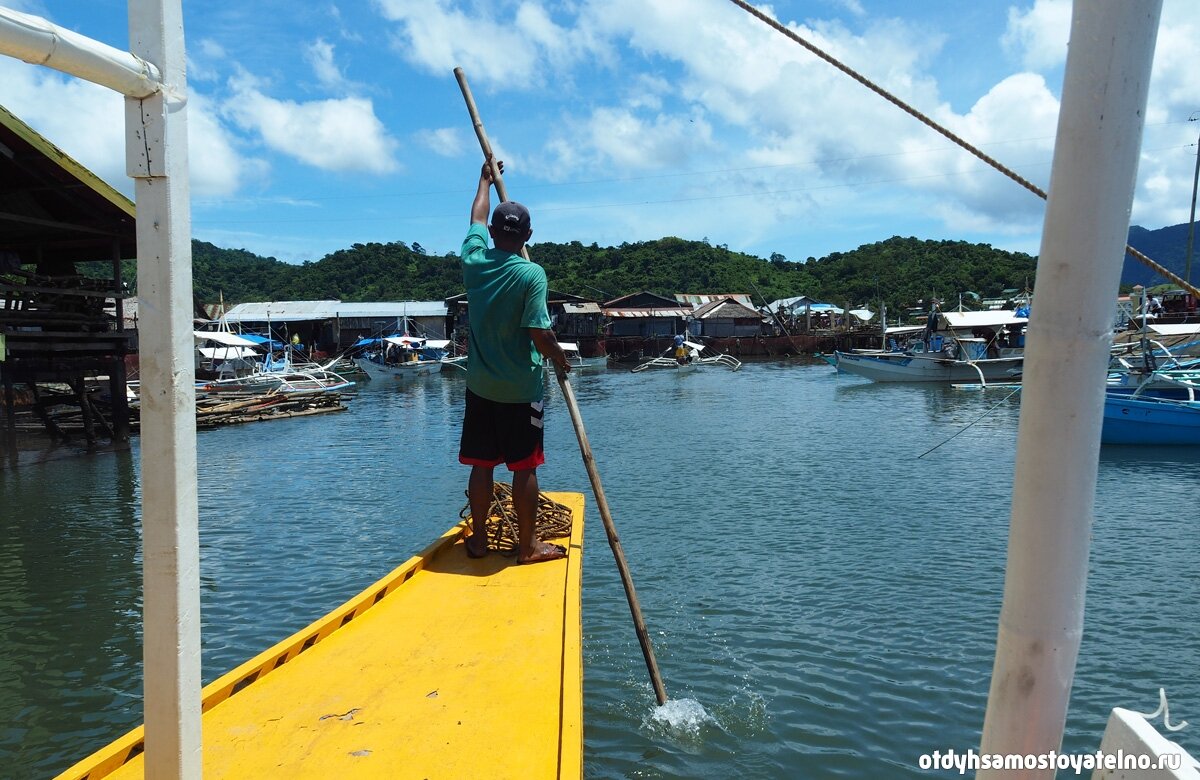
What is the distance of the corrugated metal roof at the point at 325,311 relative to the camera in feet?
167

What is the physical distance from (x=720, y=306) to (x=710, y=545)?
5112 cm

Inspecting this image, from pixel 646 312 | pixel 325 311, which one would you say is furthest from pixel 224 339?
pixel 646 312

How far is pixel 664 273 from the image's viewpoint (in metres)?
84.1

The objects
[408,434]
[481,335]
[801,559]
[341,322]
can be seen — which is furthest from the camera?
[341,322]

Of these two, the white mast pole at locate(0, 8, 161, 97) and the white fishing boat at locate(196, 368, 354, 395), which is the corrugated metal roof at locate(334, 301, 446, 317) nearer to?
the white fishing boat at locate(196, 368, 354, 395)

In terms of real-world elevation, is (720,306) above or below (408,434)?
above

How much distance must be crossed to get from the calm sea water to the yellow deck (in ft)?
4.55

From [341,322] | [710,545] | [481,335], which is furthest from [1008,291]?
[481,335]

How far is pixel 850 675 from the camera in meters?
5.80

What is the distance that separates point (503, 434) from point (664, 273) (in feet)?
265

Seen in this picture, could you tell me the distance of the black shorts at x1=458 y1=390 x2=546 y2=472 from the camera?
4.63m

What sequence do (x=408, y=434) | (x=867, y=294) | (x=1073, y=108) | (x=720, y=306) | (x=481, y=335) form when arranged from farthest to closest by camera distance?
(x=867, y=294) → (x=720, y=306) → (x=408, y=434) → (x=481, y=335) → (x=1073, y=108)

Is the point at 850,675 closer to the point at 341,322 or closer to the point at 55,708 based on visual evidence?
the point at 55,708
